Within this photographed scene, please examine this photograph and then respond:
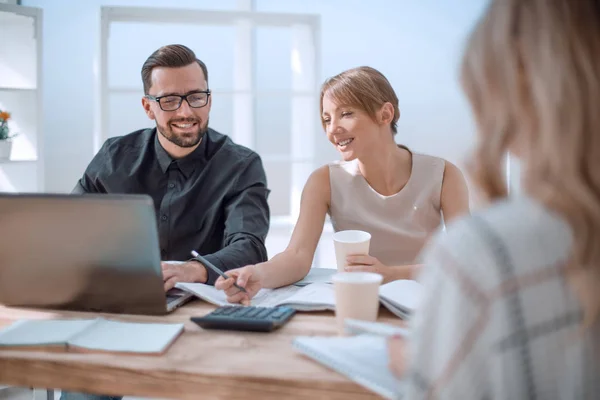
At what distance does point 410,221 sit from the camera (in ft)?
6.72

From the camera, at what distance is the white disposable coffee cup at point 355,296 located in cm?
116

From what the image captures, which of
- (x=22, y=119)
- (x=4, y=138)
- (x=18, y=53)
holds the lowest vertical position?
(x=4, y=138)

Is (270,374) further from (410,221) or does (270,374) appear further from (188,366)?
(410,221)

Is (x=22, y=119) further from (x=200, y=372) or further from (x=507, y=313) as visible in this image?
→ (x=507, y=313)

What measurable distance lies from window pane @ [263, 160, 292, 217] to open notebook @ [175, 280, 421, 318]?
2423 mm

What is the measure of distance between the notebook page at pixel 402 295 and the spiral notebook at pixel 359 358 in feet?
0.74

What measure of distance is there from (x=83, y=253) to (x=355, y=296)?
523 millimetres

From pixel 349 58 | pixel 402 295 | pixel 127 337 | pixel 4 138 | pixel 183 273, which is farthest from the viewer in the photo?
pixel 349 58

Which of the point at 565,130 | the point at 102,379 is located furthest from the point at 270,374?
the point at 565,130

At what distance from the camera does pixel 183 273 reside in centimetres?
155

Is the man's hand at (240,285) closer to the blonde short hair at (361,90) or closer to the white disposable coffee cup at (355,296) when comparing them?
the white disposable coffee cup at (355,296)

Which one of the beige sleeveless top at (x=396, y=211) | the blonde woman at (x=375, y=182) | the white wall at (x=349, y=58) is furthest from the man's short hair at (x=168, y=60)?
the white wall at (x=349, y=58)

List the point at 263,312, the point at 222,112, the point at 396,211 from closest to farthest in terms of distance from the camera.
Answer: the point at 263,312 < the point at 396,211 < the point at 222,112

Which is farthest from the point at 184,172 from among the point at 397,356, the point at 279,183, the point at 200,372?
the point at 279,183
